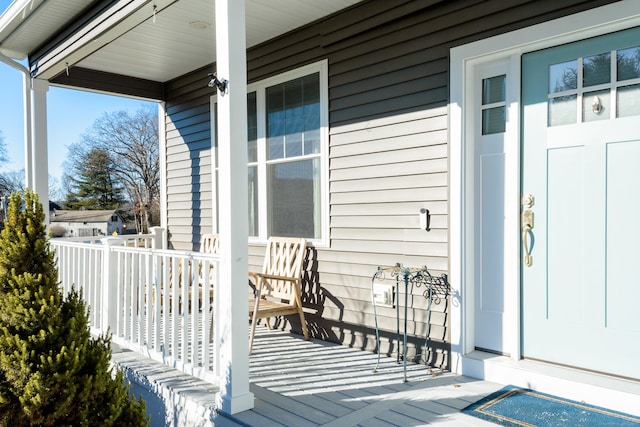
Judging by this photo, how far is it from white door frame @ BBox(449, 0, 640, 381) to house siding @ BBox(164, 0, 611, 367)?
0.26 feet

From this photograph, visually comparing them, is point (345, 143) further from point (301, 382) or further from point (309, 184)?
point (301, 382)

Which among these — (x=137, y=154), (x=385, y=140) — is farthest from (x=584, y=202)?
(x=137, y=154)

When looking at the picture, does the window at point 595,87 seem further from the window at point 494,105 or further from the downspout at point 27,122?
the downspout at point 27,122

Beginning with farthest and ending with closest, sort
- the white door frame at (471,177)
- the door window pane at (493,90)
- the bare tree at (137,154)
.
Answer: the bare tree at (137,154)
the door window pane at (493,90)
the white door frame at (471,177)

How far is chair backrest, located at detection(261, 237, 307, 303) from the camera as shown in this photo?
4.11 metres

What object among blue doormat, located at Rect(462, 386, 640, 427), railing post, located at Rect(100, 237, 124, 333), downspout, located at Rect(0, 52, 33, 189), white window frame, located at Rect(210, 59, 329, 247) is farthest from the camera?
downspout, located at Rect(0, 52, 33, 189)

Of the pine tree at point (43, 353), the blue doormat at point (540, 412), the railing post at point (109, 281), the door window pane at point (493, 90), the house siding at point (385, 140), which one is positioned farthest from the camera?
the railing post at point (109, 281)

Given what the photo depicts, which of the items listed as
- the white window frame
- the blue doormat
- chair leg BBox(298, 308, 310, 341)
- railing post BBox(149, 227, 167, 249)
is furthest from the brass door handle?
railing post BBox(149, 227, 167, 249)

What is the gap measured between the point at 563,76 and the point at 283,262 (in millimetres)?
2611

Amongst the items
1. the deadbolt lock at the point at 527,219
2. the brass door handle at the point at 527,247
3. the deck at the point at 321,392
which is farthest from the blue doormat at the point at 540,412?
the deadbolt lock at the point at 527,219

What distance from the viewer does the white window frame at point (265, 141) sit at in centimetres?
409

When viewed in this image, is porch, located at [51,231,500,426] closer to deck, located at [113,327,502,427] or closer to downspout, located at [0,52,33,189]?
deck, located at [113,327,502,427]

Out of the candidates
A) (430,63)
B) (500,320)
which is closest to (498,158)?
(430,63)

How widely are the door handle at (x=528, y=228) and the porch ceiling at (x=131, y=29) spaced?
2.00 meters
